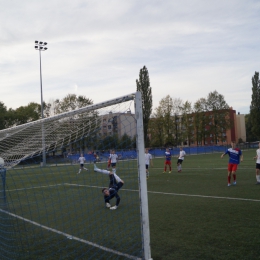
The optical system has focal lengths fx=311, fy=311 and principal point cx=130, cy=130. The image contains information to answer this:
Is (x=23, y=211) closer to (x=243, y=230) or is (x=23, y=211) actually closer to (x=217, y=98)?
(x=243, y=230)

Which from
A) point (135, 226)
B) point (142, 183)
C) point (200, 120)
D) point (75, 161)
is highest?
point (200, 120)

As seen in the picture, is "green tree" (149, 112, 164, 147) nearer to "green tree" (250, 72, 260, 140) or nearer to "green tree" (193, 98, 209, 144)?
"green tree" (193, 98, 209, 144)

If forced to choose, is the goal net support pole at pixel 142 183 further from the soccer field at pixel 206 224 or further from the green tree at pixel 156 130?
the green tree at pixel 156 130

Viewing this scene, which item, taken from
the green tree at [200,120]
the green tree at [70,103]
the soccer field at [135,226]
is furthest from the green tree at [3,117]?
the soccer field at [135,226]

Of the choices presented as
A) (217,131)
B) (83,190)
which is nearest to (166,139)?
(217,131)

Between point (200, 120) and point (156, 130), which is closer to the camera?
point (156, 130)

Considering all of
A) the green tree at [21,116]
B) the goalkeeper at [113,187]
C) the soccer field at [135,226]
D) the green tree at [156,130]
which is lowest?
the soccer field at [135,226]

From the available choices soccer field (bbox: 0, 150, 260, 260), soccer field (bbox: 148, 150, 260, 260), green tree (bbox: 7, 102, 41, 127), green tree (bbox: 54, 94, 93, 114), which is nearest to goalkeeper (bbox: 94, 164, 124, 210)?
soccer field (bbox: 0, 150, 260, 260)

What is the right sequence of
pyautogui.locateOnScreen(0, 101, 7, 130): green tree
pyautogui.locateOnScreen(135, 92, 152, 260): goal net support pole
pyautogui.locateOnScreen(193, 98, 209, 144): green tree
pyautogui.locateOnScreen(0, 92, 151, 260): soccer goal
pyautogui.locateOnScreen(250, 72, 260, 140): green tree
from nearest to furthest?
pyautogui.locateOnScreen(135, 92, 152, 260): goal net support pole
pyautogui.locateOnScreen(0, 92, 151, 260): soccer goal
pyautogui.locateOnScreen(0, 101, 7, 130): green tree
pyautogui.locateOnScreen(250, 72, 260, 140): green tree
pyautogui.locateOnScreen(193, 98, 209, 144): green tree

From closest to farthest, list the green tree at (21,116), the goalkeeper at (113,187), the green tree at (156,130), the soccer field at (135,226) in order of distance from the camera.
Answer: the soccer field at (135,226)
the goalkeeper at (113,187)
the green tree at (21,116)
the green tree at (156,130)

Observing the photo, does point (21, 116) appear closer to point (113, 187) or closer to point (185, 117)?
point (185, 117)

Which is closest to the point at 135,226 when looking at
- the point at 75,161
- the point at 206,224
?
the point at 206,224

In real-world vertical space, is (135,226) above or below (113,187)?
below

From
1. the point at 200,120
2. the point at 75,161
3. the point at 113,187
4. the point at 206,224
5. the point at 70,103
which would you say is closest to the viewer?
the point at 206,224
